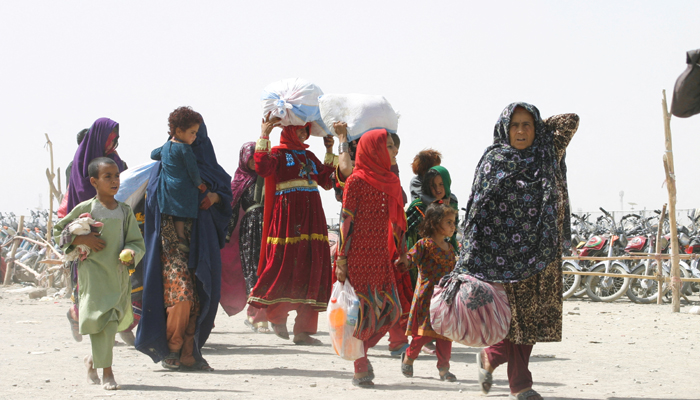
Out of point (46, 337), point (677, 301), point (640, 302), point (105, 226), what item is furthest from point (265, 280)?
point (640, 302)

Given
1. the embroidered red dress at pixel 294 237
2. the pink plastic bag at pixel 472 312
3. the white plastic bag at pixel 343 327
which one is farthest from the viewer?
the embroidered red dress at pixel 294 237

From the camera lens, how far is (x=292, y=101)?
6.72 meters

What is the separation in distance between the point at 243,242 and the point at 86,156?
7.64ft

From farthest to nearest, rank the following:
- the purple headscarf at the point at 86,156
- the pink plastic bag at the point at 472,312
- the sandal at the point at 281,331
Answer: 1. the sandal at the point at 281,331
2. the purple headscarf at the point at 86,156
3. the pink plastic bag at the point at 472,312

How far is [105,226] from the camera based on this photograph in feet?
15.7

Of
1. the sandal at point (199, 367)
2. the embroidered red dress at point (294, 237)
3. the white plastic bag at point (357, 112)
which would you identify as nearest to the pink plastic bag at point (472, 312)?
the white plastic bag at point (357, 112)

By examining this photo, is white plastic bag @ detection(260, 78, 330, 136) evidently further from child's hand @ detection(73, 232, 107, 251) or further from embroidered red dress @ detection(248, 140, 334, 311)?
child's hand @ detection(73, 232, 107, 251)

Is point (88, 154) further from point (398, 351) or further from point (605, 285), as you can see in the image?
point (605, 285)

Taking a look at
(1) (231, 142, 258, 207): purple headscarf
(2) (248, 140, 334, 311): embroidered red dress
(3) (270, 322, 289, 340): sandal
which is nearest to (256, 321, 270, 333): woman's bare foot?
(3) (270, 322, 289, 340): sandal

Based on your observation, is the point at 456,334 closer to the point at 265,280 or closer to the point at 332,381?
the point at 332,381

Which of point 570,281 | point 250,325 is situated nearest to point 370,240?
point 250,325

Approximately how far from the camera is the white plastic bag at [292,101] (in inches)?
263

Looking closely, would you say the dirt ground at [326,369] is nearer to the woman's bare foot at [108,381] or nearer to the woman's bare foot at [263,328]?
the woman's bare foot at [108,381]

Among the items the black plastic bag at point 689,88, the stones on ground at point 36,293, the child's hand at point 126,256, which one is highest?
the black plastic bag at point 689,88
